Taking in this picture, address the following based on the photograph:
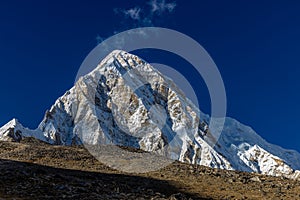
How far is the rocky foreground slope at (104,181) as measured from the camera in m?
31.8

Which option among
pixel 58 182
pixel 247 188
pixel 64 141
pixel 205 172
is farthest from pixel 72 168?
pixel 64 141

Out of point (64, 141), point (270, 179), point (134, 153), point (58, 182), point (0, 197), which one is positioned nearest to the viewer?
point (0, 197)

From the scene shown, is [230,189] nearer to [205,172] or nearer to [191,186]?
[191,186]

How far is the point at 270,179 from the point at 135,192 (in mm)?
19788

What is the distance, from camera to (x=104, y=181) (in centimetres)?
3847

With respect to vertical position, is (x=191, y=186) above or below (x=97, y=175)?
below

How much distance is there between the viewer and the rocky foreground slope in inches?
1253

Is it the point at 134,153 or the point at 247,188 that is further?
the point at 134,153

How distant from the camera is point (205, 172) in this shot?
48.8 metres

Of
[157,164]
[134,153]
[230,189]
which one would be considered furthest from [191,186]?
[134,153]

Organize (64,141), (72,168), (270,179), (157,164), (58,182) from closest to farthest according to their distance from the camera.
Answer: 1. (58,182)
2. (72,168)
3. (270,179)
4. (157,164)
5. (64,141)

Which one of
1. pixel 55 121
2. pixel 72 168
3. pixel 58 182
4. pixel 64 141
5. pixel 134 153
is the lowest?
pixel 58 182

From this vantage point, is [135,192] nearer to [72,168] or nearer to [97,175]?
[97,175]

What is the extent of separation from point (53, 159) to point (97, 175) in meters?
9.38
